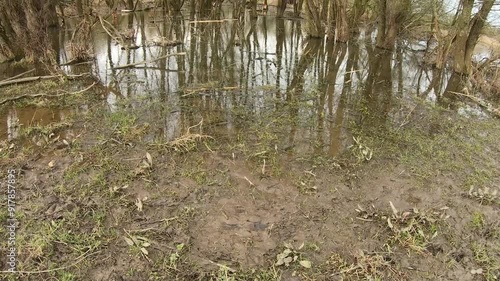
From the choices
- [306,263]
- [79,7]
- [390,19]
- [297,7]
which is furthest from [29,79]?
[297,7]

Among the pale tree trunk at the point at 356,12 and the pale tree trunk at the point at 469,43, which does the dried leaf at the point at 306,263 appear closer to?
the pale tree trunk at the point at 469,43

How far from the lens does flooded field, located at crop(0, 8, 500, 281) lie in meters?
3.29

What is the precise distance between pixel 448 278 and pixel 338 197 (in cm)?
133

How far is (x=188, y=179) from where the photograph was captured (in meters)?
4.30

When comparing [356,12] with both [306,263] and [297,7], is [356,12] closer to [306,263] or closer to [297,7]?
[297,7]

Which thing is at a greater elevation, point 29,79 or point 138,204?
point 29,79

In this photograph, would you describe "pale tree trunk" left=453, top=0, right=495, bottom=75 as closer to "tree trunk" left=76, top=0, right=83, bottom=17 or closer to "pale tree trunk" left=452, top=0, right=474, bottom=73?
"pale tree trunk" left=452, top=0, right=474, bottom=73

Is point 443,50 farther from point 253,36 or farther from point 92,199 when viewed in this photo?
point 92,199

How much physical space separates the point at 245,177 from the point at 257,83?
352 centimetres

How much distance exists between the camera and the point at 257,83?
7.52 metres

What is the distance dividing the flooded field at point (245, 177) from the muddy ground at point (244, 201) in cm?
2

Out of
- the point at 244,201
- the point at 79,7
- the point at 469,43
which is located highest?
the point at 79,7

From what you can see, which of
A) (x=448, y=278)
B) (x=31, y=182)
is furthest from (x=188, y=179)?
(x=448, y=278)

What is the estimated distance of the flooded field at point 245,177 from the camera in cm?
329
